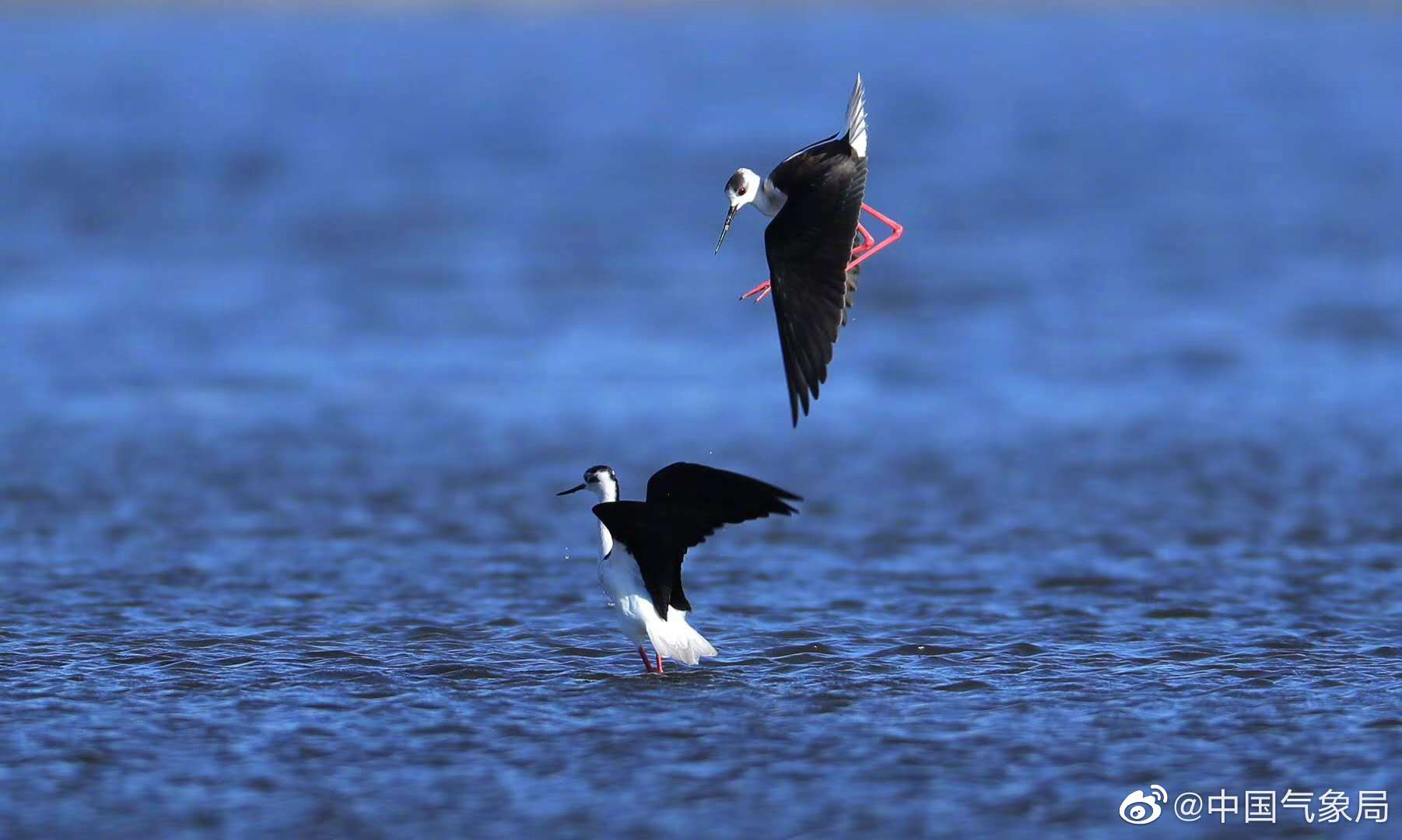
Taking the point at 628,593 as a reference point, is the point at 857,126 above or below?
above

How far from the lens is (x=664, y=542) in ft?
22.7

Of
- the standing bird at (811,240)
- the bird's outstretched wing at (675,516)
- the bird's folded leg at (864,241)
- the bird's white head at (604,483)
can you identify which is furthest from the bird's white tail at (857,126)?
the bird's white head at (604,483)

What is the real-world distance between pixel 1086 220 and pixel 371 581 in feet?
41.9

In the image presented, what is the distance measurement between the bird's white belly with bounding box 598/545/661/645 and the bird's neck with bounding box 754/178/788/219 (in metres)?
1.39

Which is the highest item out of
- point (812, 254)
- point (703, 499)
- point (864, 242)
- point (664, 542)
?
point (864, 242)

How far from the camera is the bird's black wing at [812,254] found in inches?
245

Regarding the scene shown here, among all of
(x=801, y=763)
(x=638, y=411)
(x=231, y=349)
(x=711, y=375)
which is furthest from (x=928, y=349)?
(x=801, y=763)

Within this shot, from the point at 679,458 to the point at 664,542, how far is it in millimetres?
3948

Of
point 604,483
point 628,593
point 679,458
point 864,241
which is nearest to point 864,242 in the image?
point 864,241

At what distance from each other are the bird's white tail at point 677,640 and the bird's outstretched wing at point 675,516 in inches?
1.7

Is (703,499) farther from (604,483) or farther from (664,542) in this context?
(604,483)

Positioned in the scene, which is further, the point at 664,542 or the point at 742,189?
the point at 742,189

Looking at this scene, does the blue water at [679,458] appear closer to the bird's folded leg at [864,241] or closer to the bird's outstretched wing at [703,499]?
the bird's outstretched wing at [703,499]

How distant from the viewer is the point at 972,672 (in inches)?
268
